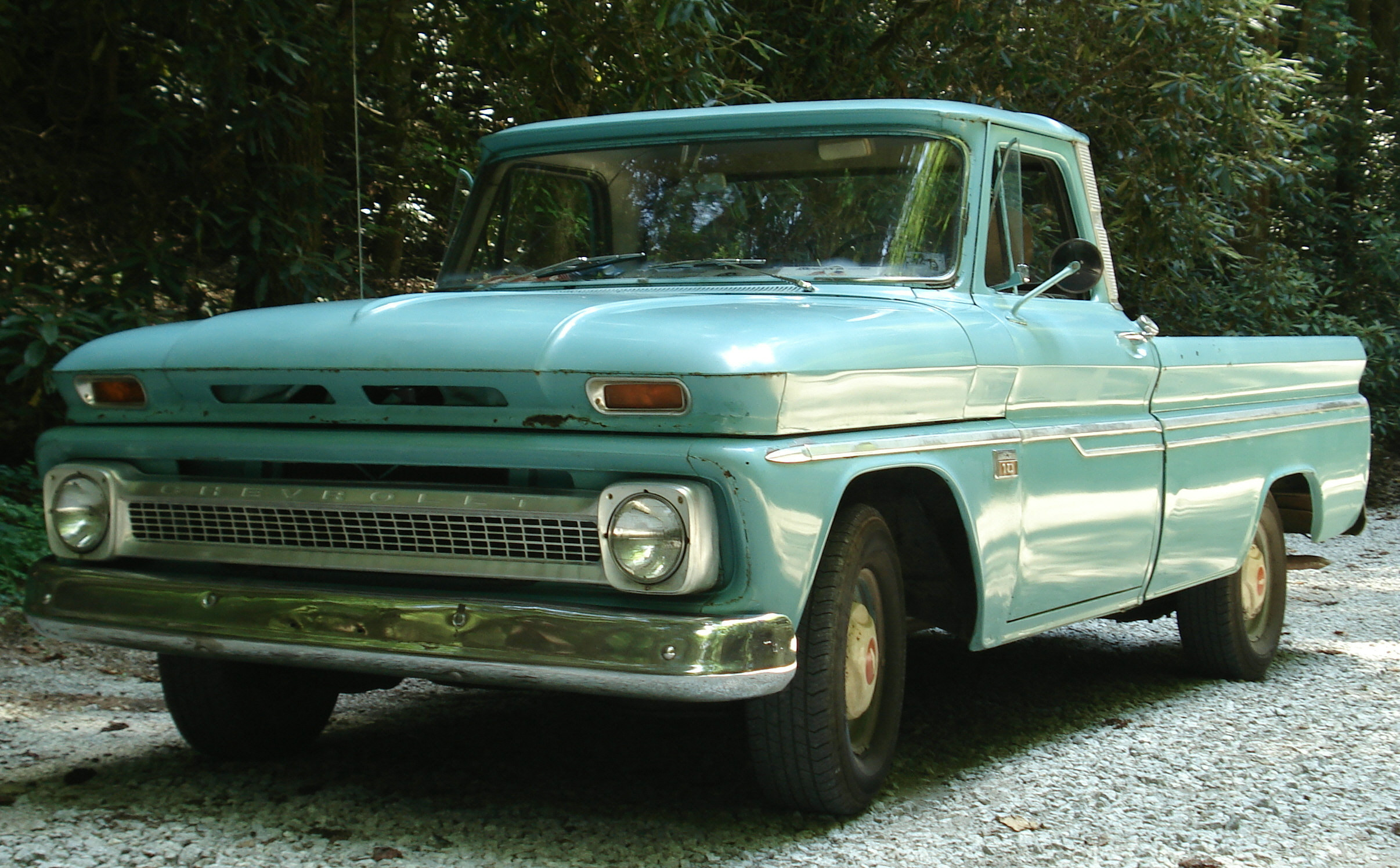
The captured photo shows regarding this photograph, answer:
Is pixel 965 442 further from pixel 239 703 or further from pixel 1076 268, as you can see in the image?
pixel 239 703

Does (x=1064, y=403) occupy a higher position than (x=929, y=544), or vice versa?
(x=1064, y=403)

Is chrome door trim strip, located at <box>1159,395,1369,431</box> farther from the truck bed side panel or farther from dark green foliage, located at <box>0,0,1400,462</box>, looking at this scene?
dark green foliage, located at <box>0,0,1400,462</box>

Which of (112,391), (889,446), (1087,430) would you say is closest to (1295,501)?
(1087,430)

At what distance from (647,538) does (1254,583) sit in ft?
12.4

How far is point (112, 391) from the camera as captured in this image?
12.3 feet

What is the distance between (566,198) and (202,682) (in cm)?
185

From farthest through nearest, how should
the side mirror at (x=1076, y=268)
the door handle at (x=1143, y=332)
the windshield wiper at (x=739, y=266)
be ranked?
the door handle at (x=1143, y=332) → the side mirror at (x=1076, y=268) → the windshield wiper at (x=739, y=266)

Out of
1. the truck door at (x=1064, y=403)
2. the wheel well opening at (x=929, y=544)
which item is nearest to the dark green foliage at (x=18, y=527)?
the wheel well opening at (x=929, y=544)

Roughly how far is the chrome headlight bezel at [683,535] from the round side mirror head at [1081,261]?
1791 mm

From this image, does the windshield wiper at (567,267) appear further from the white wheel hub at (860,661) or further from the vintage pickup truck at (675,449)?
the white wheel hub at (860,661)

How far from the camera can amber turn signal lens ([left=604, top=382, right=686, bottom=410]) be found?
124 inches

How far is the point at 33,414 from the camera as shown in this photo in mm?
7934

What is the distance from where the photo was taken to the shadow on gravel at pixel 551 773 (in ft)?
11.9

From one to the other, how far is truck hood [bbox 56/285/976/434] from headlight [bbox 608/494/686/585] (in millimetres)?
172
